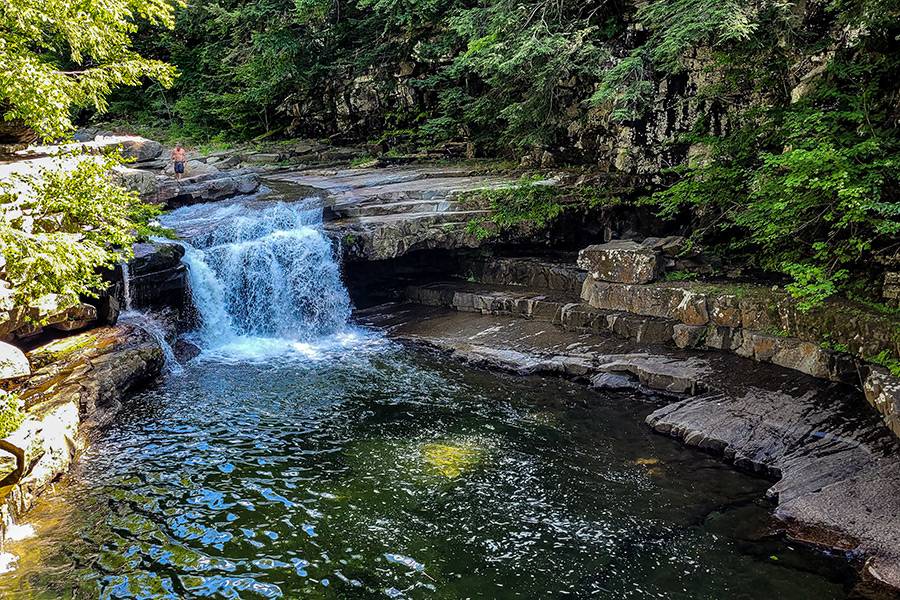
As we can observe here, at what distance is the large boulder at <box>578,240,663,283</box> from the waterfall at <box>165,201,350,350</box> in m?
6.41

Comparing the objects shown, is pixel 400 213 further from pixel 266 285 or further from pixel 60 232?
pixel 60 232

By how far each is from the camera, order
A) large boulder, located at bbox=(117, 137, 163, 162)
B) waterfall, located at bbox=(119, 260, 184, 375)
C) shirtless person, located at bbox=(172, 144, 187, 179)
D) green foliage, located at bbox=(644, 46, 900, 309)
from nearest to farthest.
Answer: green foliage, located at bbox=(644, 46, 900, 309) < waterfall, located at bbox=(119, 260, 184, 375) < shirtless person, located at bbox=(172, 144, 187, 179) < large boulder, located at bbox=(117, 137, 163, 162)

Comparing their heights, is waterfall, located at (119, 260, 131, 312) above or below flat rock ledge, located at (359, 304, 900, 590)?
above

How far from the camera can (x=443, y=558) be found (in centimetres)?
709

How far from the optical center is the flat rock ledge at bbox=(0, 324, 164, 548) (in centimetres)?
801

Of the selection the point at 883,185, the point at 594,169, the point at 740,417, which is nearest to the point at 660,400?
the point at 740,417

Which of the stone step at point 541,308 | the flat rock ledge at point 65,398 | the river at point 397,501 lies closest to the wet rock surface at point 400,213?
the stone step at point 541,308

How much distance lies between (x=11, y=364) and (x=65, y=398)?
0.88 metres

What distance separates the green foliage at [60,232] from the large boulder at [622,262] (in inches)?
Answer: 368

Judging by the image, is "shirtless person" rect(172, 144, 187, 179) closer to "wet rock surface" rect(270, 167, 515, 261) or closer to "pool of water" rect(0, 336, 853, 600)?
"wet rock surface" rect(270, 167, 515, 261)

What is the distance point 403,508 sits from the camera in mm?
8055

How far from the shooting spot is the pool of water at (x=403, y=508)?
6695mm

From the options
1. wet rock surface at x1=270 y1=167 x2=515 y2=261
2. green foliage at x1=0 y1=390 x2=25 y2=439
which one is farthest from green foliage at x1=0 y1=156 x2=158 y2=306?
wet rock surface at x1=270 y1=167 x2=515 y2=261

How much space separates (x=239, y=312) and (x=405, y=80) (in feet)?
44.1
